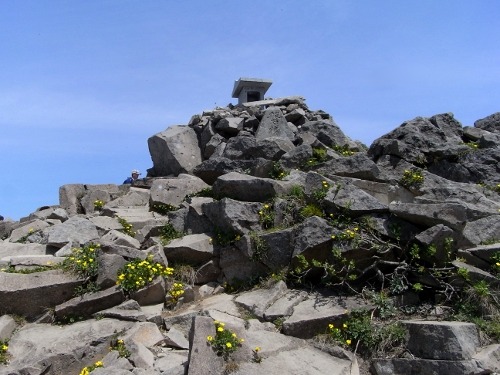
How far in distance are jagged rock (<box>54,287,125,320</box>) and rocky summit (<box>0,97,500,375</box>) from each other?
0.07ft

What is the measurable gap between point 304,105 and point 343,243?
33.9 feet

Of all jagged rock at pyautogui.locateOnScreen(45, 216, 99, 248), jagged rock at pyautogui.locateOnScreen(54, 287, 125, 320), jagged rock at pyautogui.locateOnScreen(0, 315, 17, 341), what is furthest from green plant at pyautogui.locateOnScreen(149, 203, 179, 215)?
jagged rock at pyautogui.locateOnScreen(0, 315, 17, 341)

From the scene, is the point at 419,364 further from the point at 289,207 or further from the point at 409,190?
the point at 409,190

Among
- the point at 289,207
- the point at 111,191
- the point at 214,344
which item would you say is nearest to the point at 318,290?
the point at 289,207

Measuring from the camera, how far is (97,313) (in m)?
8.22

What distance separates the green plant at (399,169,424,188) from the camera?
11102mm

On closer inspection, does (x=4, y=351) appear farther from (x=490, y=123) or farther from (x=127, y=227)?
(x=490, y=123)

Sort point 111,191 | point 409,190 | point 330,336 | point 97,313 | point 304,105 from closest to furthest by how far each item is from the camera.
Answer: point 330,336, point 97,313, point 409,190, point 111,191, point 304,105

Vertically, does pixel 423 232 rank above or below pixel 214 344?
above

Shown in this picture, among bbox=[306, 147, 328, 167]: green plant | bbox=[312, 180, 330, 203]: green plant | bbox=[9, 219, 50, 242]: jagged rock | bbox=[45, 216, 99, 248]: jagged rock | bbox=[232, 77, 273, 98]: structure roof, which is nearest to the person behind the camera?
bbox=[312, 180, 330, 203]: green plant

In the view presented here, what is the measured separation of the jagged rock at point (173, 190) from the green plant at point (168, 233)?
1.49m

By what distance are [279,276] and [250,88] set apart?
11.4 m

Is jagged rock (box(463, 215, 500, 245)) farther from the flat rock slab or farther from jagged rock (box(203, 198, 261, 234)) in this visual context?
jagged rock (box(203, 198, 261, 234))

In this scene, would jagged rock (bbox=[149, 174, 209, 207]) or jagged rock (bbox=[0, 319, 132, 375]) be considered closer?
jagged rock (bbox=[0, 319, 132, 375])
